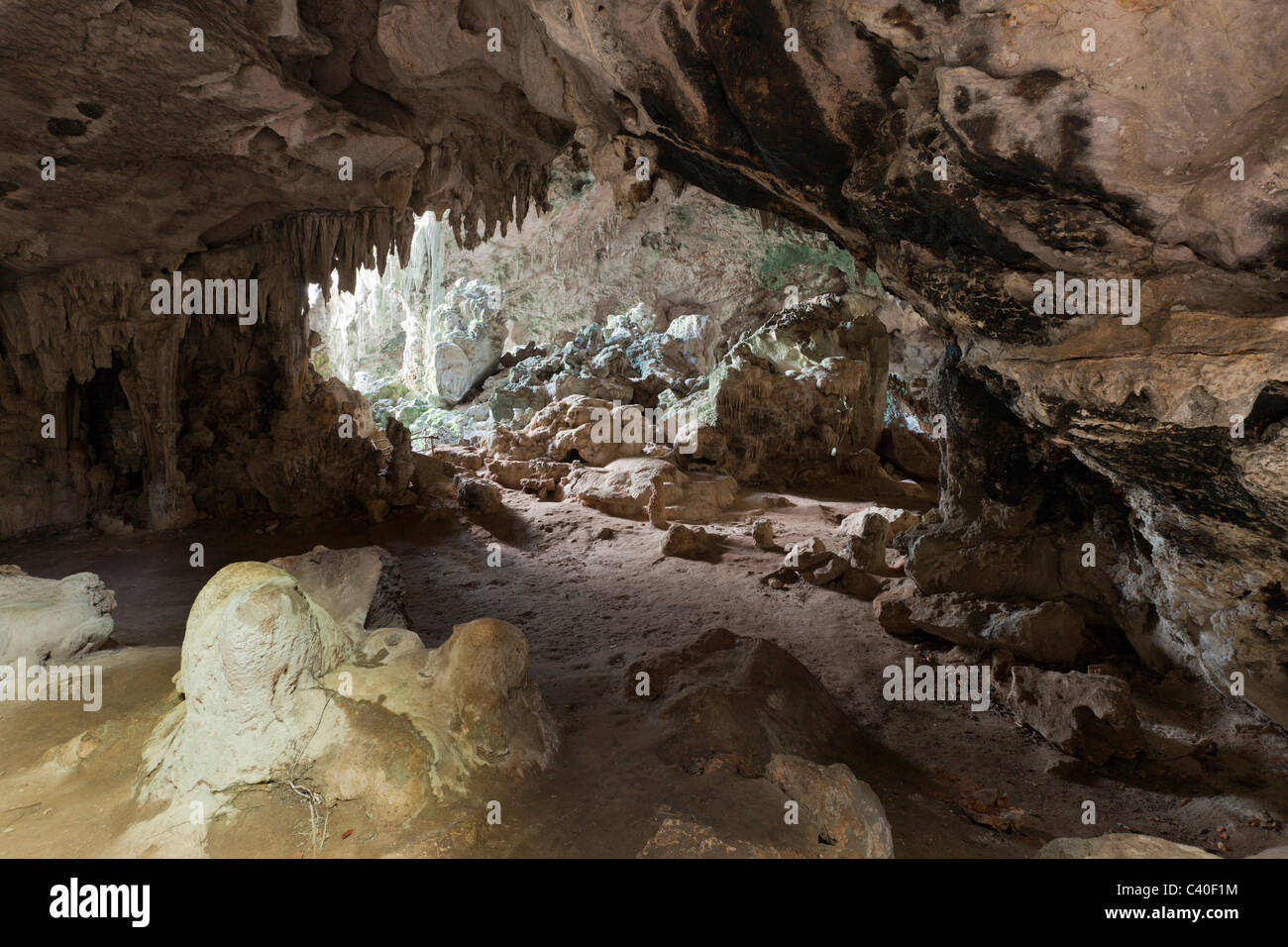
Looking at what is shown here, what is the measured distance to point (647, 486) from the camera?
38.4 feet

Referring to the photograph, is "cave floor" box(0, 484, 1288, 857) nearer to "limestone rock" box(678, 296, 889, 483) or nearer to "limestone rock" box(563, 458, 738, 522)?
"limestone rock" box(563, 458, 738, 522)

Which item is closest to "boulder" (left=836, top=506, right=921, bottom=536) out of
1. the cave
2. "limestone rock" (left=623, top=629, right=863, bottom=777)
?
the cave

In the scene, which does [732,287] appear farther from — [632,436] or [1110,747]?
[1110,747]

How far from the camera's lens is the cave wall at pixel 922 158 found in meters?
3.29

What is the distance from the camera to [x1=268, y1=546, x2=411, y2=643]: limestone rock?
5129mm

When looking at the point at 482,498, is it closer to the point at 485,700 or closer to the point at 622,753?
the point at 622,753

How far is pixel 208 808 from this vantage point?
296 centimetres

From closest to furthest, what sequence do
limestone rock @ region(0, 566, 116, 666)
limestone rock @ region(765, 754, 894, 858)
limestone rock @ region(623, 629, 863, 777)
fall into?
limestone rock @ region(765, 754, 894, 858), limestone rock @ region(623, 629, 863, 777), limestone rock @ region(0, 566, 116, 666)

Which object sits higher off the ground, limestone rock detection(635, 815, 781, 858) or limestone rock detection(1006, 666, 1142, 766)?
limestone rock detection(635, 815, 781, 858)

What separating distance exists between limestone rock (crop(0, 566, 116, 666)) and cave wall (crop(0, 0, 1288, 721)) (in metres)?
4.25

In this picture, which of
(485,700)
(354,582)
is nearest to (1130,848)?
(485,700)

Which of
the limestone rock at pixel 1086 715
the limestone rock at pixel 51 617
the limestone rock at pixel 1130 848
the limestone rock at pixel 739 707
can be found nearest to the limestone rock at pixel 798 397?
the limestone rock at pixel 739 707

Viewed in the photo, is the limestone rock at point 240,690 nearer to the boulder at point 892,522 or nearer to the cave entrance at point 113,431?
the boulder at point 892,522

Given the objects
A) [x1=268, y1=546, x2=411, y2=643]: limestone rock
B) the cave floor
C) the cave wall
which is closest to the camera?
the cave floor
